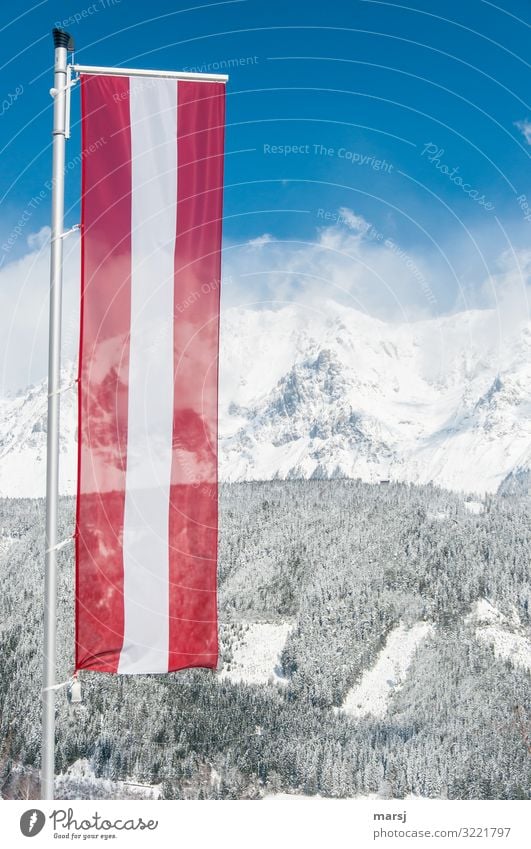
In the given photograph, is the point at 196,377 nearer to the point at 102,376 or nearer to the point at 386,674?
the point at 102,376

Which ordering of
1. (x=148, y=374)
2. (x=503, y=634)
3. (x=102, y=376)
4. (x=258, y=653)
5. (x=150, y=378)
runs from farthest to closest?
1. (x=258, y=653)
2. (x=503, y=634)
3. (x=150, y=378)
4. (x=148, y=374)
5. (x=102, y=376)

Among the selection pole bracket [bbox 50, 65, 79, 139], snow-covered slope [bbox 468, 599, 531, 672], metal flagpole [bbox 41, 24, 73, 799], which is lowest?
snow-covered slope [bbox 468, 599, 531, 672]

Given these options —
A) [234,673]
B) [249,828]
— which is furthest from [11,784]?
[249,828]

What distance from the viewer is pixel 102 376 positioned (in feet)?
32.9

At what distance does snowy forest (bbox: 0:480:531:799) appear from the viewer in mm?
125438

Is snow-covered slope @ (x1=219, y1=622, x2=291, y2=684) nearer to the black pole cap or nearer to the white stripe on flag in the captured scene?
the white stripe on flag

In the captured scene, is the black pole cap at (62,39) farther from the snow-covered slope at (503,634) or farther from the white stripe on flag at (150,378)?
the snow-covered slope at (503,634)

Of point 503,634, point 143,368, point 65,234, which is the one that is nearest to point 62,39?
point 65,234

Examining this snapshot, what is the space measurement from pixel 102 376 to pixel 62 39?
4362mm

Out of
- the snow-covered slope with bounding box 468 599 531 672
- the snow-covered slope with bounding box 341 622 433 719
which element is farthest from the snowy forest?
the snow-covered slope with bounding box 341 622 433 719

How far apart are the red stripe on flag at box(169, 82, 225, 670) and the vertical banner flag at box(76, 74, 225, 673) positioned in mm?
18

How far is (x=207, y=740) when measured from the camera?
136 meters

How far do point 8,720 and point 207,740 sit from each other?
32.7 m

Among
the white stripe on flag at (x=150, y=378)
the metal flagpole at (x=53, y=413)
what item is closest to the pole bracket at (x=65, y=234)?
the metal flagpole at (x=53, y=413)
